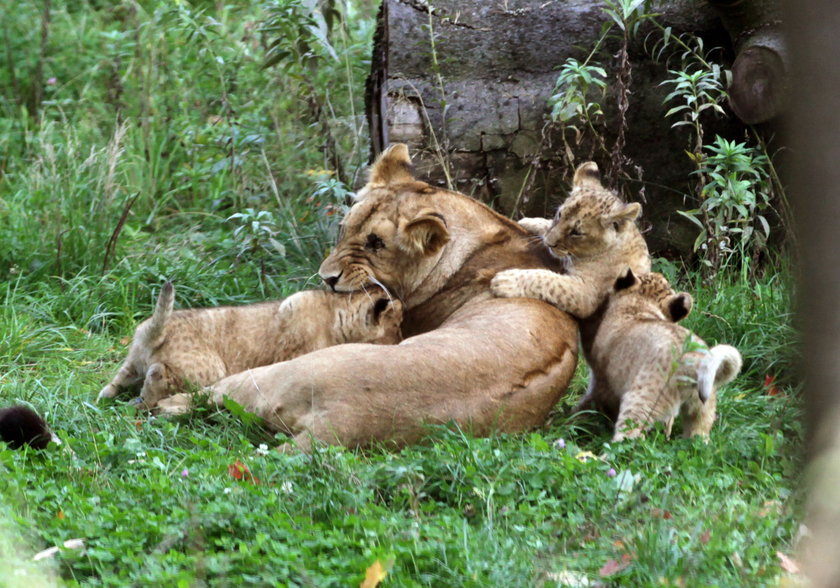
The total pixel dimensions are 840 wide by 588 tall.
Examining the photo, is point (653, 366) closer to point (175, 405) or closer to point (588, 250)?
point (588, 250)

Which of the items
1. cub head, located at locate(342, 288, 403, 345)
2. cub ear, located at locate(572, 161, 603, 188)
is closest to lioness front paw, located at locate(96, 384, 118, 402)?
cub head, located at locate(342, 288, 403, 345)

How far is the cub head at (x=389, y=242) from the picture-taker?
5.85m

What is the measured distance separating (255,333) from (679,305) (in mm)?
2164

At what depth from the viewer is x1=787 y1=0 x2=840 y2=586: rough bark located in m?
1.58

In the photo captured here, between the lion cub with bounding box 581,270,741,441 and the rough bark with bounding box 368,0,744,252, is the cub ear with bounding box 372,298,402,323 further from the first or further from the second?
the rough bark with bounding box 368,0,744,252

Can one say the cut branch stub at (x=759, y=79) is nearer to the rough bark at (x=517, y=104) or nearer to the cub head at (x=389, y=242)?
the rough bark at (x=517, y=104)

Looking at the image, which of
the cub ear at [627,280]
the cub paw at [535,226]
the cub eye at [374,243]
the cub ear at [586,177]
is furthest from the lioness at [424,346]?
the cub ear at [586,177]

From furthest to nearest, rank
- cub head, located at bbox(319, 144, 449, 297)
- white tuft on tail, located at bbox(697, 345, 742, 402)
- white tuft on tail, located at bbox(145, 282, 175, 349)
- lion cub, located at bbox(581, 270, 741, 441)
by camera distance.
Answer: cub head, located at bbox(319, 144, 449, 297), white tuft on tail, located at bbox(145, 282, 175, 349), lion cub, located at bbox(581, 270, 741, 441), white tuft on tail, located at bbox(697, 345, 742, 402)

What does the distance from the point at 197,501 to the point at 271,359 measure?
184 cm

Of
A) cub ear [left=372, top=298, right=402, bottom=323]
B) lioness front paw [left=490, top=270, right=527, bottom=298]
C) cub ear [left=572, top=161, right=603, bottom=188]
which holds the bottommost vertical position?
cub ear [left=372, top=298, right=402, bottom=323]

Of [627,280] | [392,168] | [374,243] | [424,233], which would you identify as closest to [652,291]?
[627,280]

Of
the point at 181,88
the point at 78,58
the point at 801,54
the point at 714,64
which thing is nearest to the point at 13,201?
the point at 181,88

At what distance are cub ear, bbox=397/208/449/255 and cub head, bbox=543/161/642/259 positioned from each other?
63cm

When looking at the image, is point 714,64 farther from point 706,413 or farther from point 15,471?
point 15,471
